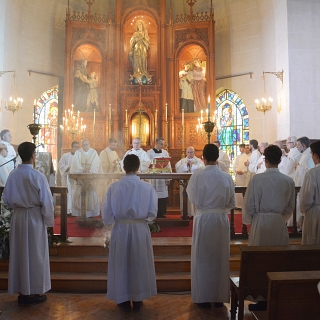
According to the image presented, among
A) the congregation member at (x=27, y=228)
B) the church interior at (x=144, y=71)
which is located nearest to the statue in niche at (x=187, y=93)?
the church interior at (x=144, y=71)

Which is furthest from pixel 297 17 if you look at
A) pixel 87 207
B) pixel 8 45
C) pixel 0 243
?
pixel 0 243

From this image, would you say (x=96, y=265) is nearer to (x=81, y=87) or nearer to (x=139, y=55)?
(x=81, y=87)

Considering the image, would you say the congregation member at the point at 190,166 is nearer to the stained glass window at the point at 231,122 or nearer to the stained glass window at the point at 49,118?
the stained glass window at the point at 231,122

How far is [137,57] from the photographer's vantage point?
42.9ft

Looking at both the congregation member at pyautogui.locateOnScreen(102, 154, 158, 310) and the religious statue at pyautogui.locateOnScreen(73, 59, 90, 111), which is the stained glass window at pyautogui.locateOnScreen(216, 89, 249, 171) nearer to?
the religious statue at pyautogui.locateOnScreen(73, 59, 90, 111)

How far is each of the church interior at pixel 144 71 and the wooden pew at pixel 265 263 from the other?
7.57 metres

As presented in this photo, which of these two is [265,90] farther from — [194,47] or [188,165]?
[188,165]

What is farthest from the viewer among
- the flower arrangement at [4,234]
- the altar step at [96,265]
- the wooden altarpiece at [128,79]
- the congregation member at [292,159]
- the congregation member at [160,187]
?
the wooden altarpiece at [128,79]

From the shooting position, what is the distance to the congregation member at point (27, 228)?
4562 mm

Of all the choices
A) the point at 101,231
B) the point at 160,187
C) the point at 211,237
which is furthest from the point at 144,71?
the point at 211,237

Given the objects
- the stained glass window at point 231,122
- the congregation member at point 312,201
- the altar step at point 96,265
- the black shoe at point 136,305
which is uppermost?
the stained glass window at point 231,122

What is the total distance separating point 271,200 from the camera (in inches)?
171

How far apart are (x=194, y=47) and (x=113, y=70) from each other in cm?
301

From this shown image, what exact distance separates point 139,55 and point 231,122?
4271 millimetres
